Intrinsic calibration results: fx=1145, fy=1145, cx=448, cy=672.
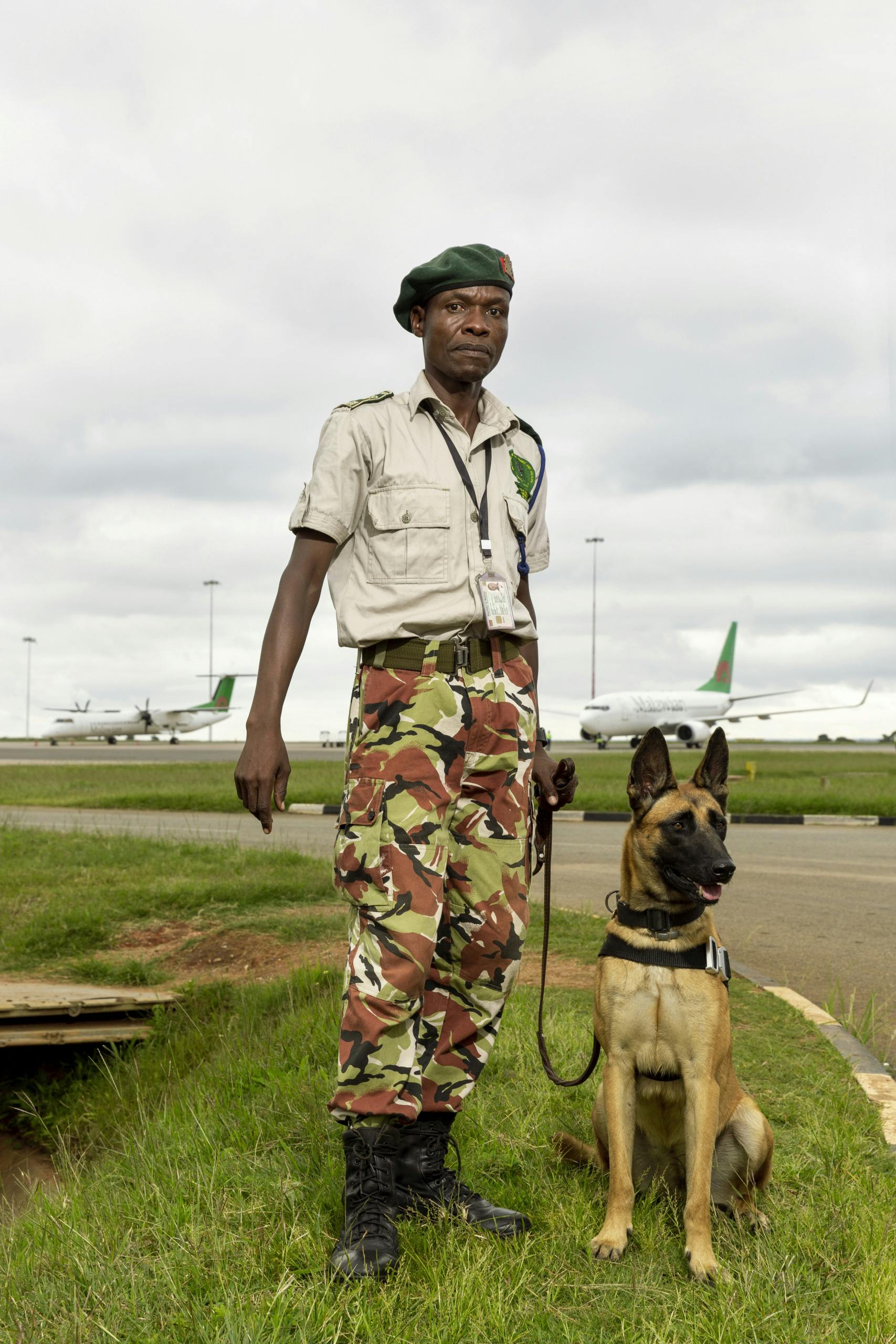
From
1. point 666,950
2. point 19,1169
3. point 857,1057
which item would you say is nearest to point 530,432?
point 666,950

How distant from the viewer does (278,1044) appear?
4891 mm

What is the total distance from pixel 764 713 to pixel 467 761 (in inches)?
2063

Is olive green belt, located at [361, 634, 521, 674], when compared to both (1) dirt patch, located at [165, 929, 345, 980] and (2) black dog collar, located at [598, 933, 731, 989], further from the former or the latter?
(1) dirt patch, located at [165, 929, 345, 980]

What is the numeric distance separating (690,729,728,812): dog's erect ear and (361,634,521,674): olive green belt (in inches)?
28.4

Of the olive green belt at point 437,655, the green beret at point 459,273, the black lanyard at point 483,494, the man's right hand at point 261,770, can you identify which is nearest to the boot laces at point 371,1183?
the man's right hand at point 261,770

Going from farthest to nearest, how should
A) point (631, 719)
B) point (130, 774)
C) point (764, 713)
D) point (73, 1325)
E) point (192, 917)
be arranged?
point (764, 713) → point (631, 719) → point (130, 774) → point (192, 917) → point (73, 1325)

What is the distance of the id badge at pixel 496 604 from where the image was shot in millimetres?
2990

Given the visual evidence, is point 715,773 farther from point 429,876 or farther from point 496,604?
point 429,876

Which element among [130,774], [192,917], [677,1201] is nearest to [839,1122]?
[677,1201]

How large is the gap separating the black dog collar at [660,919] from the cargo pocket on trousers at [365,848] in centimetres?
67

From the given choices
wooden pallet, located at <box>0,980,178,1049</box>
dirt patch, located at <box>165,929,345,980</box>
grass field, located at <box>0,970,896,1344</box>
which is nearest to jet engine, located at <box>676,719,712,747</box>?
dirt patch, located at <box>165,929,345,980</box>

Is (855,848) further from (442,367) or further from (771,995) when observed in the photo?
(442,367)

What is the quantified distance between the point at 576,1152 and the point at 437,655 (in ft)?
5.36

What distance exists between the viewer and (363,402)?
3.17m
